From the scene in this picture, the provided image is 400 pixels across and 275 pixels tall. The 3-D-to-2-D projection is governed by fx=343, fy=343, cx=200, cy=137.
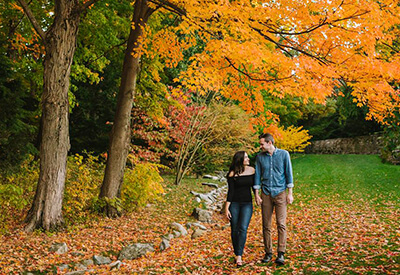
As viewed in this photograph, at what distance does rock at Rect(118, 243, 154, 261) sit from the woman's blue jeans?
208 cm

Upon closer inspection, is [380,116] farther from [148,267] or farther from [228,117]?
[228,117]

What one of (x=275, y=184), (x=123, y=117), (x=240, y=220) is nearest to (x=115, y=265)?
(x=240, y=220)

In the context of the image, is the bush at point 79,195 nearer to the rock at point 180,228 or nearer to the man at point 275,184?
the rock at point 180,228

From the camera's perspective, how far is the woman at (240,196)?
506 cm

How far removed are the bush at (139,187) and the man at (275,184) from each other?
453 centimetres

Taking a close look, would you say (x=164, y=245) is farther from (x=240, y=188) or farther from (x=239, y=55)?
(x=239, y=55)

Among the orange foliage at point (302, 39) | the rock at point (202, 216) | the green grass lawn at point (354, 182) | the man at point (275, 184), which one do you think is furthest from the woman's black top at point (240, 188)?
the green grass lawn at point (354, 182)

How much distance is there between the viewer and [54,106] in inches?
277

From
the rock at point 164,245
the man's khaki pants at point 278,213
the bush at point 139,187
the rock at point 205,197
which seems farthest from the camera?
the rock at point 205,197

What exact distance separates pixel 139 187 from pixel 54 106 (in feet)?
10.6

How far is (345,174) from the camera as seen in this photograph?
20.0m

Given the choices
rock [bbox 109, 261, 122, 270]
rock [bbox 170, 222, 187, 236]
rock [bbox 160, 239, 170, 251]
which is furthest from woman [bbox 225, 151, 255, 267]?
rock [bbox 170, 222, 187, 236]

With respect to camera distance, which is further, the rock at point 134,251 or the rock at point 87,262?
the rock at point 134,251

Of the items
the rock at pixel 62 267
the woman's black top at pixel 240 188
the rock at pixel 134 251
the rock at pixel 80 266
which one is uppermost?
the woman's black top at pixel 240 188
